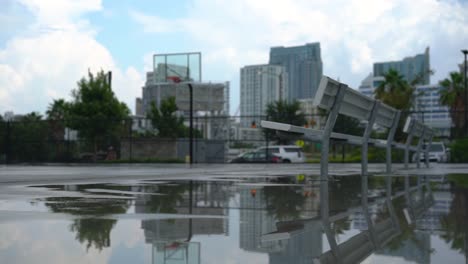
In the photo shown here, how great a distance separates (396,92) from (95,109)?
26965mm

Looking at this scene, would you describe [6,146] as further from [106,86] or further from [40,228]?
[40,228]

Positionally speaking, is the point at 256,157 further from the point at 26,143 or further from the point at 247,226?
the point at 247,226

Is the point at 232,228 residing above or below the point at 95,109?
below

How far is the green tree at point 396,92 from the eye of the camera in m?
50.9

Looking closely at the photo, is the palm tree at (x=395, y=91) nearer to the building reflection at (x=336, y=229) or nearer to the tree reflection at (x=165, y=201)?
the tree reflection at (x=165, y=201)

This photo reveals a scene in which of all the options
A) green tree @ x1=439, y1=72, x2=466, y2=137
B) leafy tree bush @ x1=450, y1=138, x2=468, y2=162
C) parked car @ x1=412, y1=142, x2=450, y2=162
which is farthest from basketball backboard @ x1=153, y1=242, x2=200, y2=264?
green tree @ x1=439, y1=72, x2=466, y2=137

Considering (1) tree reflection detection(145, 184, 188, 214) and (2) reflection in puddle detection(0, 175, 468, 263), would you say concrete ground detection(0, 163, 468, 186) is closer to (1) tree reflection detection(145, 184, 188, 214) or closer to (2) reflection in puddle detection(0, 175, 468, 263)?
(1) tree reflection detection(145, 184, 188, 214)

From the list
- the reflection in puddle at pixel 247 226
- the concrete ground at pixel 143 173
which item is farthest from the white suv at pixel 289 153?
the reflection in puddle at pixel 247 226

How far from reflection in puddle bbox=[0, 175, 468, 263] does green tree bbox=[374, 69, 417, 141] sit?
145ft

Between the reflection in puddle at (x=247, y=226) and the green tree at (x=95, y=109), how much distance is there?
3353 cm

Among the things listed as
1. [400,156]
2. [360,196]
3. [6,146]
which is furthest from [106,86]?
[360,196]

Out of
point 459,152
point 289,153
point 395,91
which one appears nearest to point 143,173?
point 459,152

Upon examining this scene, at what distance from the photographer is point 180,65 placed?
71.2 m

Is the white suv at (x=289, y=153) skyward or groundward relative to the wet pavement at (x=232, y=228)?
skyward
